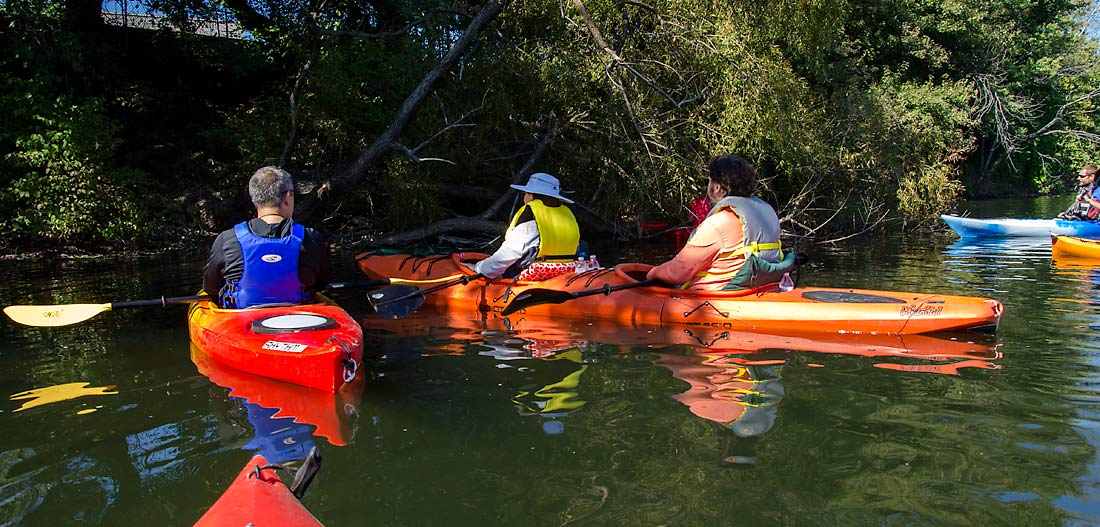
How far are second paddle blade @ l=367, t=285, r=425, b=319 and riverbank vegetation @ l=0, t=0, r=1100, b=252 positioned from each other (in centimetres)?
431

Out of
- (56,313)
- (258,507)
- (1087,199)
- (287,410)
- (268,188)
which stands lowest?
(287,410)

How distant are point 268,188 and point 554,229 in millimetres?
2373

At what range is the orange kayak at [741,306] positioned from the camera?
485 centimetres

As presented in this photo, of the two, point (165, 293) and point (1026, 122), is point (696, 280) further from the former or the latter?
point (1026, 122)

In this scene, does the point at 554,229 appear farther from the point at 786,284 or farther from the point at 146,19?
the point at 146,19

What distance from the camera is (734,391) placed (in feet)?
12.6

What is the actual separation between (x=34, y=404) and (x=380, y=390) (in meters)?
1.77

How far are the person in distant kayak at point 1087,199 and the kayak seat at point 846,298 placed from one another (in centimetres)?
731

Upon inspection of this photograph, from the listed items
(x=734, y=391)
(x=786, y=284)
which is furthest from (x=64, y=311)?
(x=786, y=284)

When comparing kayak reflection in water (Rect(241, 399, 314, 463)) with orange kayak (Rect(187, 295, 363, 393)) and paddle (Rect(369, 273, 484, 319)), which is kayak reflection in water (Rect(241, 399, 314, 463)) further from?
paddle (Rect(369, 273, 484, 319))

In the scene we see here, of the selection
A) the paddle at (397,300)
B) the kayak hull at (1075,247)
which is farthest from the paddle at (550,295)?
the kayak hull at (1075,247)

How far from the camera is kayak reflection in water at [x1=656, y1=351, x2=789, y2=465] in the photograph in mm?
3192

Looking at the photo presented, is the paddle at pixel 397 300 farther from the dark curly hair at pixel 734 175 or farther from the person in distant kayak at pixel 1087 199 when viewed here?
the person in distant kayak at pixel 1087 199

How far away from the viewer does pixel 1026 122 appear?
23156 millimetres
